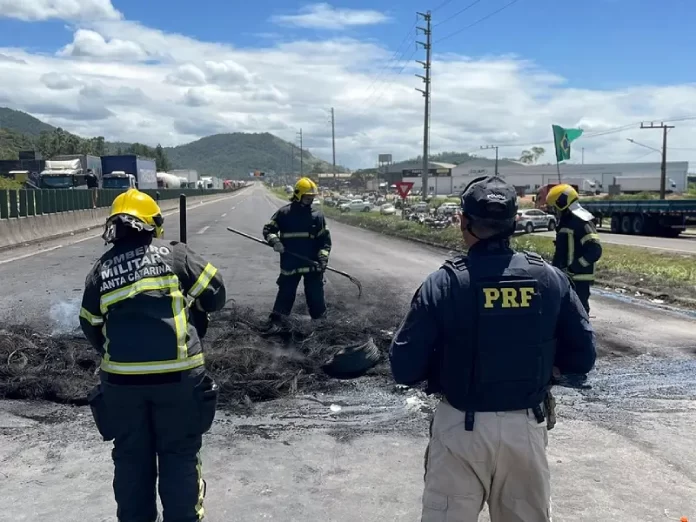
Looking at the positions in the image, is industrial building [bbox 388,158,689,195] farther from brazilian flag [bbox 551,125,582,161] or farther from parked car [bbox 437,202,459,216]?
brazilian flag [bbox 551,125,582,161]

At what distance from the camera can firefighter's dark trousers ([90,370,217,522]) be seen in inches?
119

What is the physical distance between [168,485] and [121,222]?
4.09 ft

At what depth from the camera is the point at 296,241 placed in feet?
26.5

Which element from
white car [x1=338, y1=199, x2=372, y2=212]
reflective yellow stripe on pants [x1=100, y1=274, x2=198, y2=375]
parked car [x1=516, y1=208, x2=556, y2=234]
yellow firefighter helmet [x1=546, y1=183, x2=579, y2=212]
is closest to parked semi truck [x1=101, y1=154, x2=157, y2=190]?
white car [x1=338, y1=199, x2=372, y2=212]

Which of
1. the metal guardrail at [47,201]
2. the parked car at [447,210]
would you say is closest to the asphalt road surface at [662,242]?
the parked car at [447,210]

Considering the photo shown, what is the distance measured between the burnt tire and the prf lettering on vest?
13.3 feet

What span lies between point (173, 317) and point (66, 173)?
115ft

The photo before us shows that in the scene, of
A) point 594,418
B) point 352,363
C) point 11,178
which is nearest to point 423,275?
point 352,363

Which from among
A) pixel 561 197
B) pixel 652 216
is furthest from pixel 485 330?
pixel 652 216

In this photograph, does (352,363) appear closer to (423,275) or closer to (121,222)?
(121,222)

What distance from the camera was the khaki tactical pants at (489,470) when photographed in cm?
246

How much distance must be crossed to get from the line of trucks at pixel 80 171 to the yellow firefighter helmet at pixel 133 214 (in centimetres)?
3356

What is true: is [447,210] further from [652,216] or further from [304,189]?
[304,189]

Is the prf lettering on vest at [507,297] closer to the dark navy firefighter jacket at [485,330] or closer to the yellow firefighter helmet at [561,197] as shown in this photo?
the dark navy firefighter jacket at [485,330]
